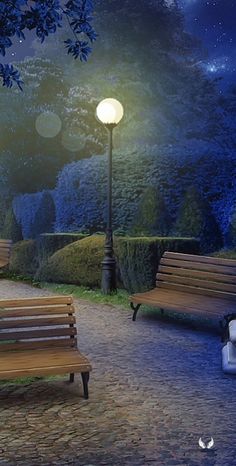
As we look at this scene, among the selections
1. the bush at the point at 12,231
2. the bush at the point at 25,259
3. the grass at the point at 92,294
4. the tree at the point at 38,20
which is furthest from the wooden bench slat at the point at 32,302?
the bush at the point at 12,231

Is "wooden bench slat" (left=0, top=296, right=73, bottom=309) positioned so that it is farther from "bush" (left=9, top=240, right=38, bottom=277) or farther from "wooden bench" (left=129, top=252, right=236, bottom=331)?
"bush" (left=9, top=240, right=38, bottom=277)

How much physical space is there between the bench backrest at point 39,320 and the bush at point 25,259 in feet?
25.6

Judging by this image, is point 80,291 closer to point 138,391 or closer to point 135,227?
point 135,227

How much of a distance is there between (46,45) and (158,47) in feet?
10.1

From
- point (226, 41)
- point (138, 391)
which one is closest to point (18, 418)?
point (138, 391)

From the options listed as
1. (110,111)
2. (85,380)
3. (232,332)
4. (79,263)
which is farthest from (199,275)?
(79,263)

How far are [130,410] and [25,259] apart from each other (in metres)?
8.94

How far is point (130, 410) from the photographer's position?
16.1 ft

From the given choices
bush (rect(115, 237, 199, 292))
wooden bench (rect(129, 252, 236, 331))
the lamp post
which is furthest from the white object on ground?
the lamp post

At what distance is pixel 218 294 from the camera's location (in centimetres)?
785

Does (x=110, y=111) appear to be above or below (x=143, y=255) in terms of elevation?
above

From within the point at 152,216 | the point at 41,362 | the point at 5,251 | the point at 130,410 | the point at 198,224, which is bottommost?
the point at 130,410

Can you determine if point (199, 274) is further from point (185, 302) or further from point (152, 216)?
point (152, 216)

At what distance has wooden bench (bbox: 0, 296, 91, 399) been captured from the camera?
16.7 ft
